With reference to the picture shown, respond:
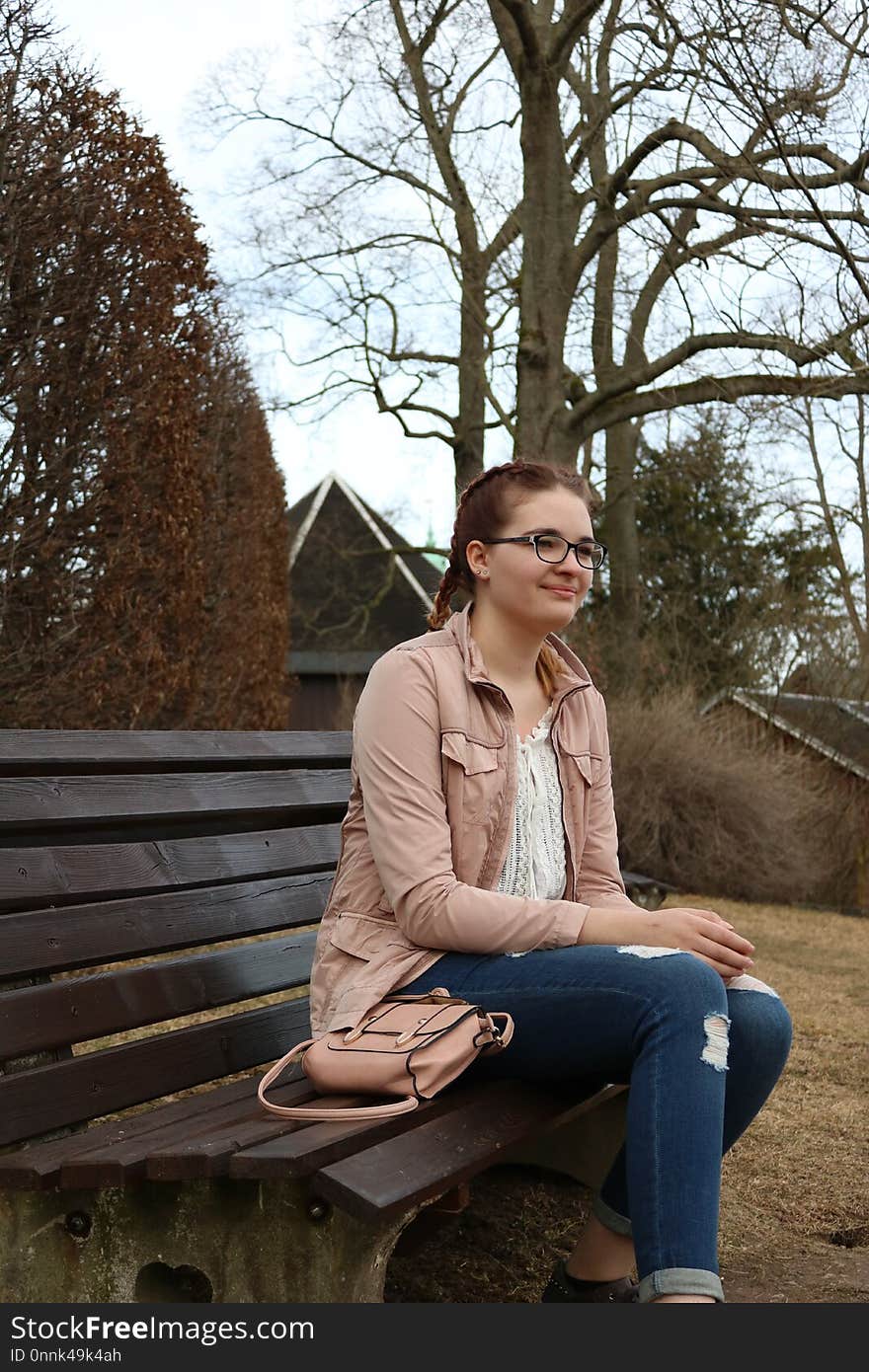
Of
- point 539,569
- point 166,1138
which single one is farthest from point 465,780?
point 166,1138

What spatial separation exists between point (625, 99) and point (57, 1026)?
11.0m

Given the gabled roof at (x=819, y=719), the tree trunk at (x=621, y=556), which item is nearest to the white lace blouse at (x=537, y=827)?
the tree trunk at (x=621, y=556)

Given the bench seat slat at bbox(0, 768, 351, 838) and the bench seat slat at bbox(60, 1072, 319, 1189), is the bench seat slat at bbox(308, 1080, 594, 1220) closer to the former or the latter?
the bench seat slat at bbox(60, 1072, 319, 1189)

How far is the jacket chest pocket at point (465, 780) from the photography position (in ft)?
9.72

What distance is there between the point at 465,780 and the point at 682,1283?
104cm

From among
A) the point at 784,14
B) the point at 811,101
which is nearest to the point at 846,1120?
the point at 784,14

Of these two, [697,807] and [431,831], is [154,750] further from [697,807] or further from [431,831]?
[697,807]

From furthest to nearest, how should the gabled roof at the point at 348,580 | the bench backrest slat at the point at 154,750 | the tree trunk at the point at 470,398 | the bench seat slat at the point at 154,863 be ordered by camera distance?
the gabled roof at the point at 348,580
the tree trunk at the point at 470,398
the bench backrest slat at the point at 154,750
the bench seat slat at the point at 154,863

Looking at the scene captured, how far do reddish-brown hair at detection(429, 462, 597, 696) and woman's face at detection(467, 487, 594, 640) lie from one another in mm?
22

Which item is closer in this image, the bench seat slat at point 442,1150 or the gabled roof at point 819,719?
the bench seat slat at point 442,1150

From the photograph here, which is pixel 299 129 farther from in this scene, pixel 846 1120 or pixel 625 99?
pixel 846 1120

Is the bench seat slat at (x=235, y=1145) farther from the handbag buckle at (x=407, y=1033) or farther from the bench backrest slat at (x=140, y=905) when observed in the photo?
the bench backrest slat at (x=140, y=905)

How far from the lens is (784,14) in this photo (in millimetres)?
7844

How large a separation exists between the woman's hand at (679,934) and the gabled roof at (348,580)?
2030 cm
